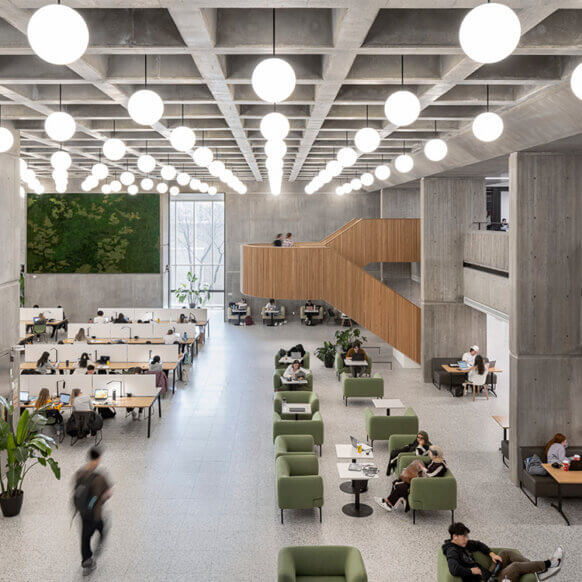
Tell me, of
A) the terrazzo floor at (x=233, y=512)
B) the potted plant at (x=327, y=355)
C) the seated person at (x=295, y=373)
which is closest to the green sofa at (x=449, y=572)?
the terrazzo floor at (x=233, y=512)

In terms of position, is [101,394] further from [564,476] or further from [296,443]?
[564,476]

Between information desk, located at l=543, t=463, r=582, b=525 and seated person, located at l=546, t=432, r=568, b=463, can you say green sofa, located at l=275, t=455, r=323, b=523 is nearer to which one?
information desk, located at l=543, t=463, r=582, b=525

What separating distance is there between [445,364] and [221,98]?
10325 millimetres

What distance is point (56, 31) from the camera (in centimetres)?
279

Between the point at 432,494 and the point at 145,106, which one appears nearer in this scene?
the point at 145,106

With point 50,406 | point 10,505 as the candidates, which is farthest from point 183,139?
point 50,406

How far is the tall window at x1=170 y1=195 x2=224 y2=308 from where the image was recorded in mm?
30016

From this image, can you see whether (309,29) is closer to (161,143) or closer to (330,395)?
(161,143)

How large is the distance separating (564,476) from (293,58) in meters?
6.75

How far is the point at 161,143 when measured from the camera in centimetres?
1326

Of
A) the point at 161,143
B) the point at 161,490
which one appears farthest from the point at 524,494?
the point at 161,143

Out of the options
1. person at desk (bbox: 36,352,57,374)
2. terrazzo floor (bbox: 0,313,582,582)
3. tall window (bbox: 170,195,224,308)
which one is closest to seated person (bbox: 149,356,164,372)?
terrazzo floor (bbox: 0,313,582,582)

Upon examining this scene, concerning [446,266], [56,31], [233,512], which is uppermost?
[56,31]

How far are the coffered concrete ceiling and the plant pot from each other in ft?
17.7
